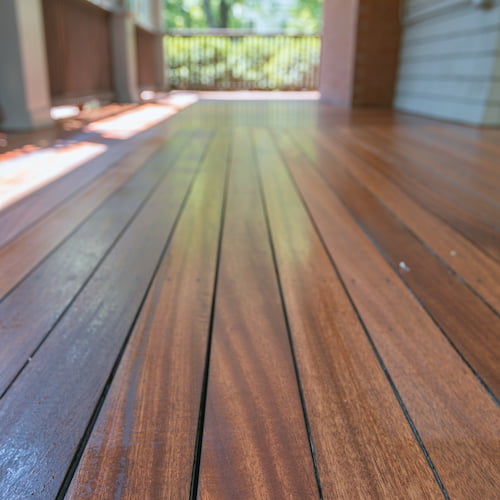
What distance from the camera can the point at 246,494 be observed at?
573 mm

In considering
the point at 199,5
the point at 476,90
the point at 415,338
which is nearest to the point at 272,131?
the point at 476,90

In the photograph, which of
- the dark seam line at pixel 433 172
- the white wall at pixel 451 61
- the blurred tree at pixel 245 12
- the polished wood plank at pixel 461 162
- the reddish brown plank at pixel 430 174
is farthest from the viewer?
the blurred tree at pixel 245 12

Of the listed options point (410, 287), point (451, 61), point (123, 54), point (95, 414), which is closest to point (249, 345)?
point (95, 414)

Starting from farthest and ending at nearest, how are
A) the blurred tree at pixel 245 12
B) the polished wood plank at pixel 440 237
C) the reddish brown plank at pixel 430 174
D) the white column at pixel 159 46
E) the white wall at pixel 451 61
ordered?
the blurred tree at pixel 245 12, the white column at pixel 159 46, the white wall at pixel 451 61, the reddish brown plank at pixel 430 174, the polished wood plank at pixel 440 237

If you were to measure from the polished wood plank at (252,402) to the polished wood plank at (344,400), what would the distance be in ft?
0.08

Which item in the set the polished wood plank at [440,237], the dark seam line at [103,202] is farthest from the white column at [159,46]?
the polished wood plank at [440,237]

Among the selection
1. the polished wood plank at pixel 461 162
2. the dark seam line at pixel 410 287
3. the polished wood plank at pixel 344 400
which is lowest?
the polished wood plank at pixel 344 400

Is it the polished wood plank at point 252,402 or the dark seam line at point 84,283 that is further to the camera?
the dark seam line at point 84,283

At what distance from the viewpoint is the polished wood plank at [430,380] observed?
616 mm

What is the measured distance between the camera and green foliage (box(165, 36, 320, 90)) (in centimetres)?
1020

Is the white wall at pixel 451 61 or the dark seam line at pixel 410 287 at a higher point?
the white wall at pixel 451 61

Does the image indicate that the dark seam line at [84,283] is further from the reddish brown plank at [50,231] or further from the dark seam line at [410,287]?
the dark seam line at [410,287]

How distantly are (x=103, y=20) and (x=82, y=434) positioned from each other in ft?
21.1

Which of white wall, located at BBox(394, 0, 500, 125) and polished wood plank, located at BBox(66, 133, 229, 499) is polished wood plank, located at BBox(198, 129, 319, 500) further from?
white wall, located at BBox(394, 0, 500, 125)
